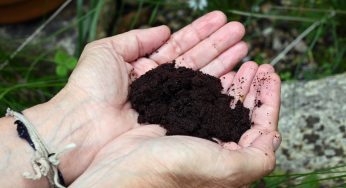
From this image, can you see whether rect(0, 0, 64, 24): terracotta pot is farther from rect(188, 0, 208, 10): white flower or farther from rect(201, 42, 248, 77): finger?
rect(201, 42, 248, 77): finger

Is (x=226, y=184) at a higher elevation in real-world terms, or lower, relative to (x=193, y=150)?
lower

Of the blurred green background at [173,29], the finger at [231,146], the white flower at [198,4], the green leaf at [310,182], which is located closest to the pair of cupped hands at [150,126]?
the finger at [231,146]

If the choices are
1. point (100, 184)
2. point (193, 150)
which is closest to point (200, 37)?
point (193, 150)

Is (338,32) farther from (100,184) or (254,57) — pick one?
(100,184)

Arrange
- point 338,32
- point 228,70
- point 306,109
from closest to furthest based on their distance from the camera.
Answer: point 228,70 < point 306,109 < point 338,32

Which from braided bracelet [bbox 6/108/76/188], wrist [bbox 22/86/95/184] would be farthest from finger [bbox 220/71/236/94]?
braided bracelet [bbox 6/108/76/188]

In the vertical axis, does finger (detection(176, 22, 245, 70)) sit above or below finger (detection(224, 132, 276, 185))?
above

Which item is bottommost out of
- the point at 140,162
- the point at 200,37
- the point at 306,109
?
the point at 306,109

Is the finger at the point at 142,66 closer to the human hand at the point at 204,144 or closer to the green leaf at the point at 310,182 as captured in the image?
the human hand at the point at 204,144
